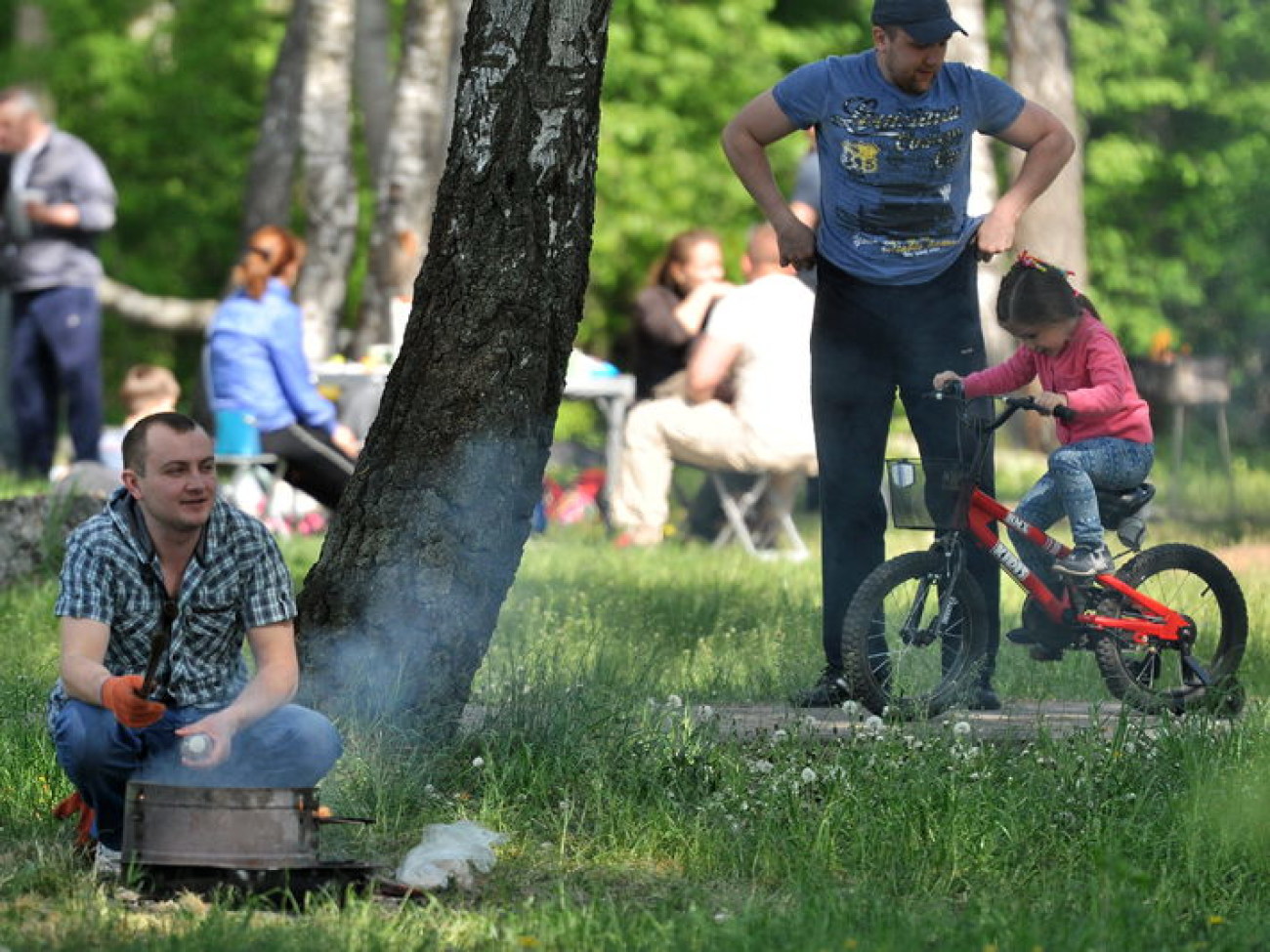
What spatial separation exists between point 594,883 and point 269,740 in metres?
0.85

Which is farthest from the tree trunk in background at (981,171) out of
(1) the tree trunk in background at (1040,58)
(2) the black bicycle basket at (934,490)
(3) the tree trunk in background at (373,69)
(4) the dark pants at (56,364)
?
(2) the black bicycle basket at (934,490)

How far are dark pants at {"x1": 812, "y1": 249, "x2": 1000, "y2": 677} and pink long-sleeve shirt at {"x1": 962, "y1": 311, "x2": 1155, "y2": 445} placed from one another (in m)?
0.21

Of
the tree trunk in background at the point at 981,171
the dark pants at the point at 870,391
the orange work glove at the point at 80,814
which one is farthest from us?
the tree trunk in background at the point at 981,171

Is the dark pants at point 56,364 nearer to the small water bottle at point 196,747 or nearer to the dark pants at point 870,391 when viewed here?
the dark pants at point 870,391

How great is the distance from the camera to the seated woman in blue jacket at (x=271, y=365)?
580 inches

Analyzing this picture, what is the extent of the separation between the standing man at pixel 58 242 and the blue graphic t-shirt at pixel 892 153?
797cm

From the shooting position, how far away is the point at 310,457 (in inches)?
558

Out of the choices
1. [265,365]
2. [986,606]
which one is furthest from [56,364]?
[986,606]

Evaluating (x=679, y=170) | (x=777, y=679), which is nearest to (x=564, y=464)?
(x=777, y=679)

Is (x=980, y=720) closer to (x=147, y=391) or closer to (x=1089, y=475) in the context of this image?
(x=1089, y=475)

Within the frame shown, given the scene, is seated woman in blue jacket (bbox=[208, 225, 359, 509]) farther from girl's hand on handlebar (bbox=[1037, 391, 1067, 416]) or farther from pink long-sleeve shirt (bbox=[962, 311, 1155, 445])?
girl's hand on handlebar (bbox=[1037, 391, 1067, 416])

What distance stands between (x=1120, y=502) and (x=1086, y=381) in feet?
1.33

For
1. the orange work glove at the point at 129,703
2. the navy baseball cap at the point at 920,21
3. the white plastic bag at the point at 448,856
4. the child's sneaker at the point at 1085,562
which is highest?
the navy baseball cap at the point at 920,21

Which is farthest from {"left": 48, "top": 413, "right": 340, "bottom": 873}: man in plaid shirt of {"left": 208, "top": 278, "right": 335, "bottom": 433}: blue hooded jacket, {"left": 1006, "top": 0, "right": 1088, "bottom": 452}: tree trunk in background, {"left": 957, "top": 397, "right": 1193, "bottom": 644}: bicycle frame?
{"left": 1006, "top": 0, "right": 1088, "bottom": 452}: tree trunk in background
